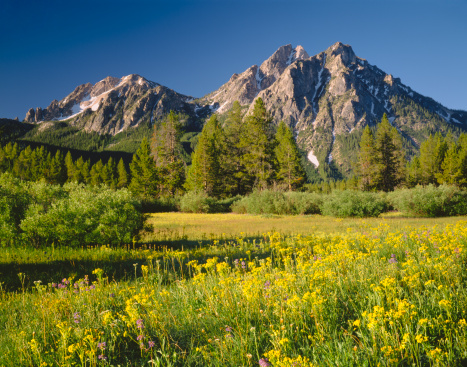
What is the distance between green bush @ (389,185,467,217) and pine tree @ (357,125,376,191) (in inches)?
865

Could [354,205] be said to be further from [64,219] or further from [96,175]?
[96,175]

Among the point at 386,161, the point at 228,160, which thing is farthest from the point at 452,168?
the point at 228,160

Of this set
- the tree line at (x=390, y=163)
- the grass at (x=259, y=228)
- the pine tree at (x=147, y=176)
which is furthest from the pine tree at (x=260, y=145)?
the tree line at (x=390, y=163)

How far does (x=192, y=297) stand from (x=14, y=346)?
7.19 feet

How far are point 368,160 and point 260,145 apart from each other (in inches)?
834

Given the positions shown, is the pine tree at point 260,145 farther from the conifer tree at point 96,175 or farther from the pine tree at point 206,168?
the conifer tree at point 96,175

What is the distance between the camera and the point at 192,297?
3965 millimetres

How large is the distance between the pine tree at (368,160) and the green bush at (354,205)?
23130mm

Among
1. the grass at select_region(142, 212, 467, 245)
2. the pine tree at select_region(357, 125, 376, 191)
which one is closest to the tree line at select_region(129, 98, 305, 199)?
the pine tree at select_region(357, 125, 376, 191)

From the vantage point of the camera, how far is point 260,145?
36312mm

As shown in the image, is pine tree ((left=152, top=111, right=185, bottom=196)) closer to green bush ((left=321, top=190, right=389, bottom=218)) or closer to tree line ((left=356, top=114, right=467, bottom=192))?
green bush ((left=321, top=190, right=389, bottom=218))

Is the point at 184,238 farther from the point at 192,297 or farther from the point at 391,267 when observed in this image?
the point at 391,267

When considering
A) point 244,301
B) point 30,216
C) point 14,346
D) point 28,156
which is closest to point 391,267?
point 244,301

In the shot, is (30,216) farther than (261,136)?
No
